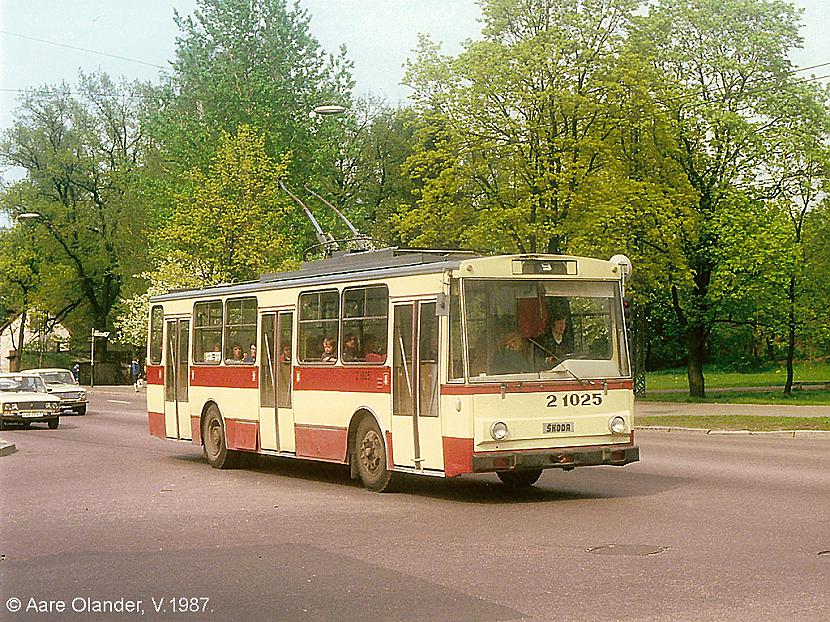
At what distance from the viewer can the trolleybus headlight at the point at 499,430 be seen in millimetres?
14875

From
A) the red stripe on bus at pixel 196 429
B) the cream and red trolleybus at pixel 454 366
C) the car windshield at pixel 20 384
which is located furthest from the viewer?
the car windshield at pixel 20 384

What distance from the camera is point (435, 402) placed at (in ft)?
50.6

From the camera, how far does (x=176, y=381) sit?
22656 millimetres

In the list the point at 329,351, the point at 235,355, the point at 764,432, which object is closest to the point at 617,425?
the point at 329,351

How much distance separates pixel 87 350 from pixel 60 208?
13.2 m

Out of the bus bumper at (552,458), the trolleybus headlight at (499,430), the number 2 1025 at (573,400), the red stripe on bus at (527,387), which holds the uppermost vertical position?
the red stripe on bus at (527,387)

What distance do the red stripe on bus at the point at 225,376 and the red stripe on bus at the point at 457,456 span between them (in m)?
5.35

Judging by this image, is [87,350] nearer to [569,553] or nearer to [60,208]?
[60,208]

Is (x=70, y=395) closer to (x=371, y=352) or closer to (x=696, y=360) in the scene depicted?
(x=696, y=360)

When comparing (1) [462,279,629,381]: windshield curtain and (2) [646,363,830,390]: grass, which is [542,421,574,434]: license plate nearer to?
(1) [462,279,629,381]: windshield curtain

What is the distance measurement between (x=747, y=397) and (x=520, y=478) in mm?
31501

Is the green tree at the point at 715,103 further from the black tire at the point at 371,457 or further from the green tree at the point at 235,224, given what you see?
the black tire at the point at 371,457

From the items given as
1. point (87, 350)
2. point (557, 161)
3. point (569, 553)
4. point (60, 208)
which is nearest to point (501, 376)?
point (569, 553)

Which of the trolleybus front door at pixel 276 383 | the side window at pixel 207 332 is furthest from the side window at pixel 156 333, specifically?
the trolleybus front door at pixel 276 383
